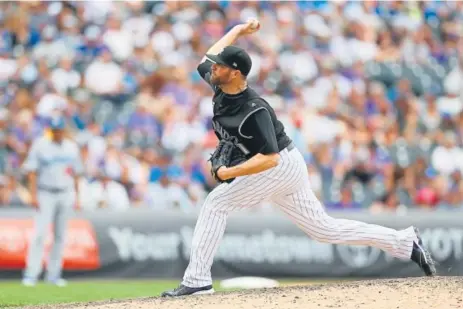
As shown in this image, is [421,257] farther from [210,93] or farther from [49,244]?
[210,93]

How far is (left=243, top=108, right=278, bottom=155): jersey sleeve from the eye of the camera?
716 cm

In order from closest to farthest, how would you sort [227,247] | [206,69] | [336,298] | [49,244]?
[336,298] → [206,69] → [49,244] → [227,247]

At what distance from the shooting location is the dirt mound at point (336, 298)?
22.7 ft

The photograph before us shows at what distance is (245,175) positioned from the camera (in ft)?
24.2

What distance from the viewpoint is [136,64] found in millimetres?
16750

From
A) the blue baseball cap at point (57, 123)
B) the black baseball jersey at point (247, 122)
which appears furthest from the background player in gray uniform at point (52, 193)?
the black baseball jersey at point (247, 122)

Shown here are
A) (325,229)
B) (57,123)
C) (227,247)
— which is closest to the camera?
(325,229)

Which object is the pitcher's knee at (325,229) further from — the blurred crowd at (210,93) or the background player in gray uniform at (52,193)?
the blurred crowd at (210,93)

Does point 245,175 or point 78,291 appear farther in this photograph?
point 78,291

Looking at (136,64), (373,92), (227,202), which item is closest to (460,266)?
(373,92)

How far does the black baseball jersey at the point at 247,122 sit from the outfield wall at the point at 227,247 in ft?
20.0

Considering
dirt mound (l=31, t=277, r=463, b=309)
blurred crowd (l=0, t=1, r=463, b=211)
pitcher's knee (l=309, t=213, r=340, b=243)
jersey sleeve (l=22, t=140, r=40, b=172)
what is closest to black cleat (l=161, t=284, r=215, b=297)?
dirt mound (l=31, t=277, r=463, b=309)

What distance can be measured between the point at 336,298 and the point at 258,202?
96 cm

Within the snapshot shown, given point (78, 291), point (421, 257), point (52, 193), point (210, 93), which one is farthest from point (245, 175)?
point (210, 93)
